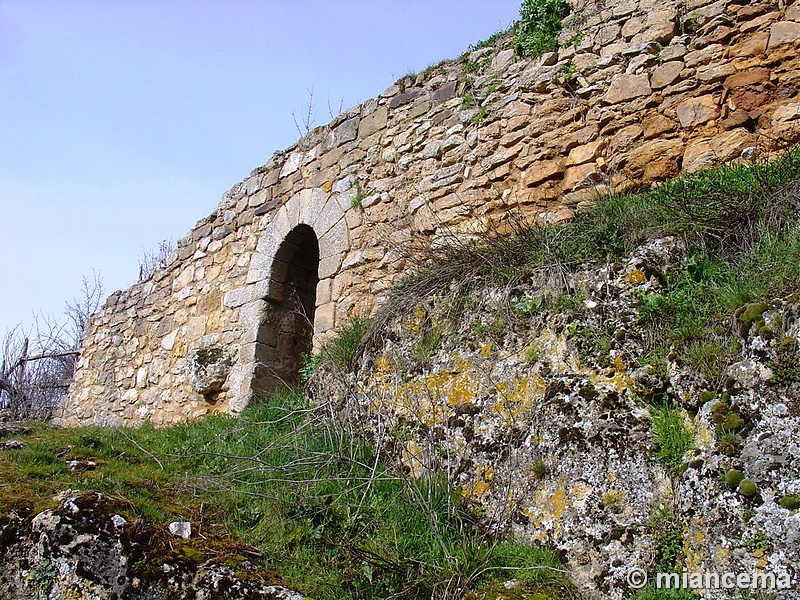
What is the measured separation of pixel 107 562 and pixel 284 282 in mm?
4228

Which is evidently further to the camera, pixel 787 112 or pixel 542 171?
pixel 542 171

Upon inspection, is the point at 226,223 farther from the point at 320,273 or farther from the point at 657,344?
the point at 657,344

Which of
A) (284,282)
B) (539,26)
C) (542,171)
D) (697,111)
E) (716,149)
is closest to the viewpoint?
(716,149)

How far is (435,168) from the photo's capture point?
200 inches

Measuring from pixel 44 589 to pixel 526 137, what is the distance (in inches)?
149

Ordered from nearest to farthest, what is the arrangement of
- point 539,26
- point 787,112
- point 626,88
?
point 787,112, point 626,88, point 539,26

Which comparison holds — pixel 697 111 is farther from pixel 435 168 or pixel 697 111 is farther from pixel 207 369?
pixel 207 369

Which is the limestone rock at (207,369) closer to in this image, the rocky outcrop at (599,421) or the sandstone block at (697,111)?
the rocky outcrop at (599,421)

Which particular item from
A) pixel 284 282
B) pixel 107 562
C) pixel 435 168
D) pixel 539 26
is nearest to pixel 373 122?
pixel 435 168

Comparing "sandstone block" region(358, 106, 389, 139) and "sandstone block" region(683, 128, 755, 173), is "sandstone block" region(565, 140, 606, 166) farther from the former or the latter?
"sandstone block" region(358, 106, 389, 139)

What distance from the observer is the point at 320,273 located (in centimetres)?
573

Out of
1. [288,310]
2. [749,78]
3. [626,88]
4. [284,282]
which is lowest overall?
[288,310]

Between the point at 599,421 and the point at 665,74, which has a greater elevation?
the point at 665,74

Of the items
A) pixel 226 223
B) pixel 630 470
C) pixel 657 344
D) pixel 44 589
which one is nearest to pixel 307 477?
pixel 44 589
